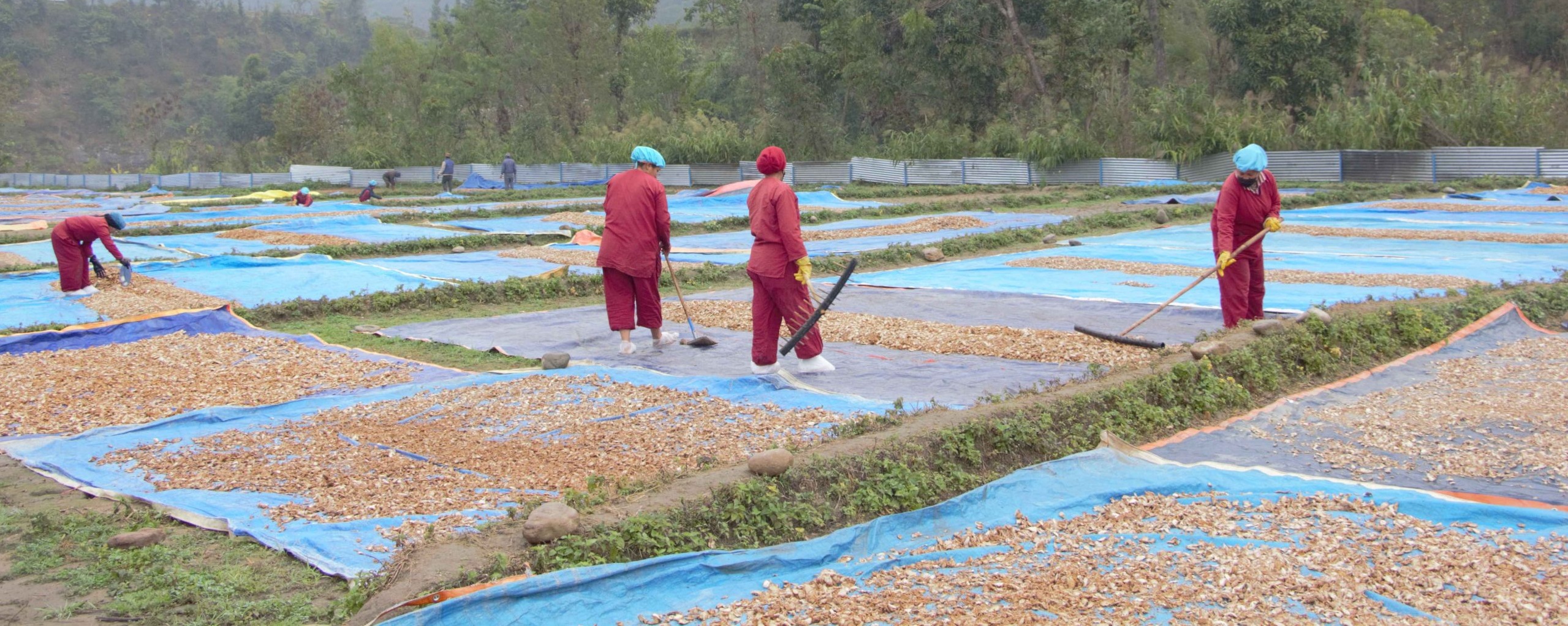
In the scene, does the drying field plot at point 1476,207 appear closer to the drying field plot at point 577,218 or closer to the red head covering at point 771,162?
the drying field plot at point 577,218

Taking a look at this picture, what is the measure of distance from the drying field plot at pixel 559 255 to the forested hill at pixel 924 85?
1461 centimetres

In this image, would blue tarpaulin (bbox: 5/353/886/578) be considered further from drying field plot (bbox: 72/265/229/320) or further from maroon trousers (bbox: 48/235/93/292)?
maroon trousers (bbox: 48/235/93/292)

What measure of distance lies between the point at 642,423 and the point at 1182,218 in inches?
535

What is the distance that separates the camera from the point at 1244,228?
28.0 feet

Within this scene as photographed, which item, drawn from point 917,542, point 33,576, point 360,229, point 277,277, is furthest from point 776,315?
point 360,229

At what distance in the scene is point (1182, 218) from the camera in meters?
17.8

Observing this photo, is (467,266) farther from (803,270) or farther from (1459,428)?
(1459,428)

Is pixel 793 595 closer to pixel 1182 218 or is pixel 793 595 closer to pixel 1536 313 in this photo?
pixel 1536 313

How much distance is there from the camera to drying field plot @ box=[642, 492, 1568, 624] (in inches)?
145

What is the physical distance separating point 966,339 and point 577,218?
13.5m

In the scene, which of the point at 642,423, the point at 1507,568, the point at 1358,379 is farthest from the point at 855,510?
A: the point at 1358,379

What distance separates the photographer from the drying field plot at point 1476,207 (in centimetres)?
1661

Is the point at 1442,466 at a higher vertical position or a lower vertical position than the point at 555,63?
lower

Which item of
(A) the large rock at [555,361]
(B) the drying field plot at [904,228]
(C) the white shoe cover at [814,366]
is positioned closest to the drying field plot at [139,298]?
(A) the large rock at [555,361]
